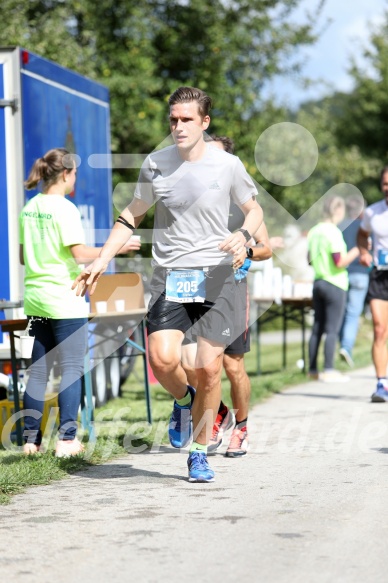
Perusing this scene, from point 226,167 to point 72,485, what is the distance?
197 cm

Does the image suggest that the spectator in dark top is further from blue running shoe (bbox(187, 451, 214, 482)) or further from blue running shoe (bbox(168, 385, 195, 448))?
blue running shoe (bbox(187, 451, 214, 482))

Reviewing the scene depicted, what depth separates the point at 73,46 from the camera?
20141mm

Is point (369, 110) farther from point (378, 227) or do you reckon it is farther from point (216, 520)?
point (216, 520)

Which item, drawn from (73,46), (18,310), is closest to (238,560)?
(18,310)

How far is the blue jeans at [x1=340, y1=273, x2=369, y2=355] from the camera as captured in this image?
15.5 meters

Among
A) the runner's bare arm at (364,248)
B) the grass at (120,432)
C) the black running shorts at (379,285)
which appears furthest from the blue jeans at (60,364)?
the runner's bare arm at (364,248)

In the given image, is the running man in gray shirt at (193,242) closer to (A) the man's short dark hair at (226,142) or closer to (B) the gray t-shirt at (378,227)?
(A) the man's short dark hair at (226,142)

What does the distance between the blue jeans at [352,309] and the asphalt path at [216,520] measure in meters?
7.05

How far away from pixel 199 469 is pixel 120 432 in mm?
2486

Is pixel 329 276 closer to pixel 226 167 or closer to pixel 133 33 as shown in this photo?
pixel 226 167

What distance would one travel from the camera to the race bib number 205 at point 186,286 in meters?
6.61

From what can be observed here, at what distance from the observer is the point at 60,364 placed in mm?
7918

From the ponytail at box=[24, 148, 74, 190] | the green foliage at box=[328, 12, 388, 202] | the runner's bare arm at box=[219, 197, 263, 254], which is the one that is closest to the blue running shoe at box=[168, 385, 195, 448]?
the runner's bare arm at box=[219, 197, 263, 254]

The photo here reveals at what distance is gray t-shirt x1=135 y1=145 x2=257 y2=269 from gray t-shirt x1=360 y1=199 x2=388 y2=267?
4.67m
